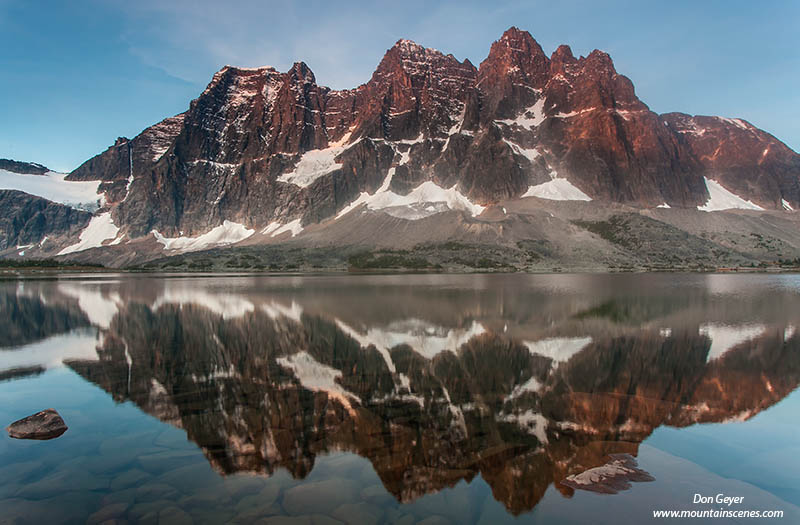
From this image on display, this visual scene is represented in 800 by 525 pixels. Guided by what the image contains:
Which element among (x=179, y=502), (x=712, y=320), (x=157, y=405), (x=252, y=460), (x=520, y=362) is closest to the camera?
(x=179, y=502)

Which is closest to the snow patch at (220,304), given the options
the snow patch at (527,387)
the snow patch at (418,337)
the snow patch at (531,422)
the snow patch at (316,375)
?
the snow patch at (418,337)

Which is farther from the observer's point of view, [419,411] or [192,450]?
[419,411]

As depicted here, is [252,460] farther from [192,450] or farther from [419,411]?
[419,411]

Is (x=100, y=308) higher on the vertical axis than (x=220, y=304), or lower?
lower

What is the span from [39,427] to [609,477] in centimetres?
1368

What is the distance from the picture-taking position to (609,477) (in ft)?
32.4

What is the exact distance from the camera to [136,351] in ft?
76.7

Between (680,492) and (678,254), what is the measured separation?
152929 mm

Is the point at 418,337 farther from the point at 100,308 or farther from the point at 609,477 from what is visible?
the point at 100,308

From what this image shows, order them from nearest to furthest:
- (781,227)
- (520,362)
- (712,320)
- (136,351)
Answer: (520,362)
(136,351)
(712,320)
(781,227)

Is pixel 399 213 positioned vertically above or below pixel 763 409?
above

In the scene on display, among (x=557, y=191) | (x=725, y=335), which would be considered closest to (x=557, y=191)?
(x=557, y=191)

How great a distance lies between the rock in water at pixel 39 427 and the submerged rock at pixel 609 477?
1243 cm

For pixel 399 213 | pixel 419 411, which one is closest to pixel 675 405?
pixel 419 411
